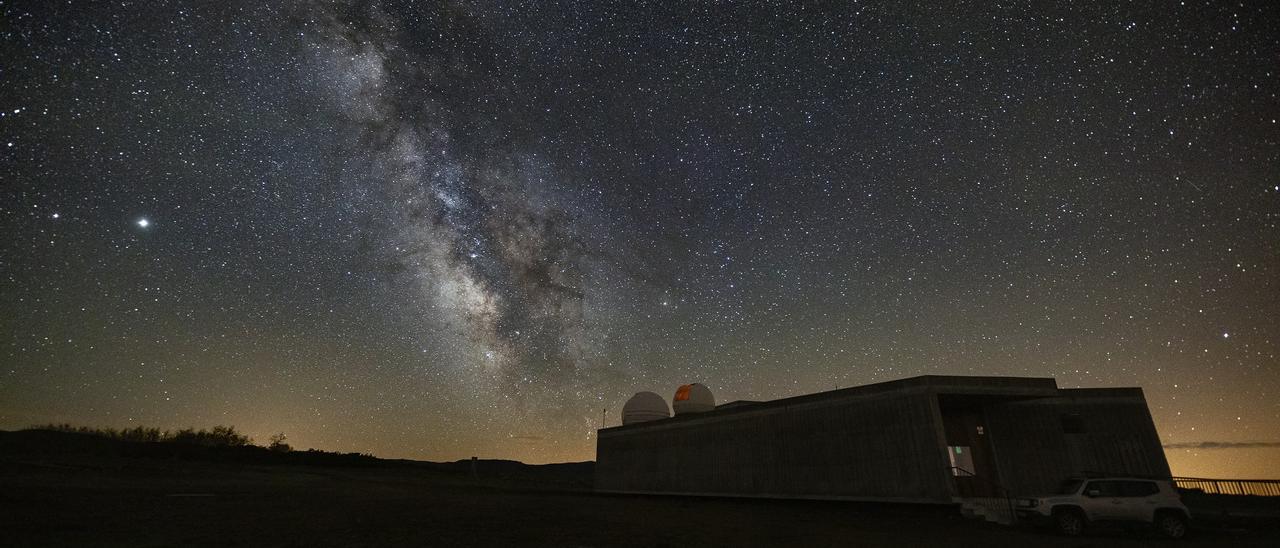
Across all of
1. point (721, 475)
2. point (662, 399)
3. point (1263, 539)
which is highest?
point (662, 399)

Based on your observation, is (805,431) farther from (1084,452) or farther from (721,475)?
(1084,452)

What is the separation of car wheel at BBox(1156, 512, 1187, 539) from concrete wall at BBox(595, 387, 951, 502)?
4778mm

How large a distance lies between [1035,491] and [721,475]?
11.9 m

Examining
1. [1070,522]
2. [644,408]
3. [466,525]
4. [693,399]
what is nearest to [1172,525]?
[1070,522]

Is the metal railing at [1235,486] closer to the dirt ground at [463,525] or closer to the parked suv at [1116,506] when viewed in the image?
the dirt ground at [463,525]

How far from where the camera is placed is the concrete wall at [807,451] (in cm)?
1883

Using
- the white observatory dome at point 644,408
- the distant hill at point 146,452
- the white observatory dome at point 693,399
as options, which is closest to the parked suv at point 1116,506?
the white observatory dome at point 693,399

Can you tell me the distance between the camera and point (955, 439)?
68.7ft

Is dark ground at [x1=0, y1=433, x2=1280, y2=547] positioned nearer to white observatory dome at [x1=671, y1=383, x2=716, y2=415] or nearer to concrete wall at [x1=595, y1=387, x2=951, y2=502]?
concrete wall at [x1=595, y1=387, x2=951, y2=502]

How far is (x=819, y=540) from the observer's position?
1372cm

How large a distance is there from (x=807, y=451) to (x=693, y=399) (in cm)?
1156

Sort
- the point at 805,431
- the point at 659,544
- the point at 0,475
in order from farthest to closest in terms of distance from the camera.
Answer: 1. the point at 0,475
2. the point at 805,431
3. the point at 659,544

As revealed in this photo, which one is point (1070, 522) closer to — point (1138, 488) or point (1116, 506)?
point (1116, 506)

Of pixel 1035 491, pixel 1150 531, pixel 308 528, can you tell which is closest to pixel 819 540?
pixel 1150 531
